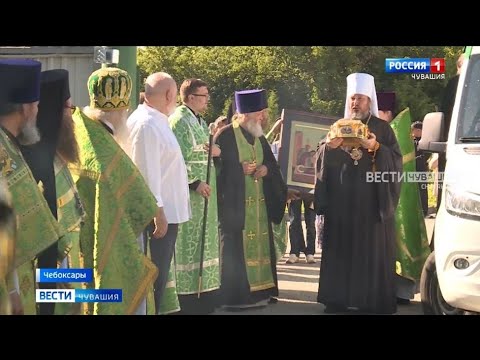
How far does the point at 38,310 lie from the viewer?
8508 mm

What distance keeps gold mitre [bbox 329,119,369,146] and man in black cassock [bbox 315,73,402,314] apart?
4 centimetres

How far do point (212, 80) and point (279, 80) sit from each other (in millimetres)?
479

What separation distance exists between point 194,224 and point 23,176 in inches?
53.2

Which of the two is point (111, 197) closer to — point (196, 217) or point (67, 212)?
point (67, 212)

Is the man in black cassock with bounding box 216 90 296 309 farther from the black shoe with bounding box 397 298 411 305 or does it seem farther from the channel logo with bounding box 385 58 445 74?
the channel logo with bounding box 385 58 445 74

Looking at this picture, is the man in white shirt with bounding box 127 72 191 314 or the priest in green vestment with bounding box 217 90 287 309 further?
the priest in green vestment with bounding box 217 90 287 309

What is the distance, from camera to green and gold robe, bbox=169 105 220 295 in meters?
8.76

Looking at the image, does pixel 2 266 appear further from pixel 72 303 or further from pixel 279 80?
pixel 279 80

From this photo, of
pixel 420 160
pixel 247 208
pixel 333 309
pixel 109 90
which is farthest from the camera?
pixel 247 208

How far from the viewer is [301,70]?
337 inches

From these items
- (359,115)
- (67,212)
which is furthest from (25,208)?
(359,115)

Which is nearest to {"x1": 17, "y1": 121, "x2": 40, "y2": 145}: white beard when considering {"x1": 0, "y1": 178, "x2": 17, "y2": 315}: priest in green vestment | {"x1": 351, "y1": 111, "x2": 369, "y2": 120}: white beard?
{"x1": 0, "y1": 178, "x2": 17, "y2": 315}: priest in green vestment

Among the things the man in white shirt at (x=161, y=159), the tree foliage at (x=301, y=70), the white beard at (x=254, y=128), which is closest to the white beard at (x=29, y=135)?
the man in white shirt at (x=161, y=159)

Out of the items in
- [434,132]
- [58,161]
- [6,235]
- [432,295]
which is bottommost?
[432,295]
